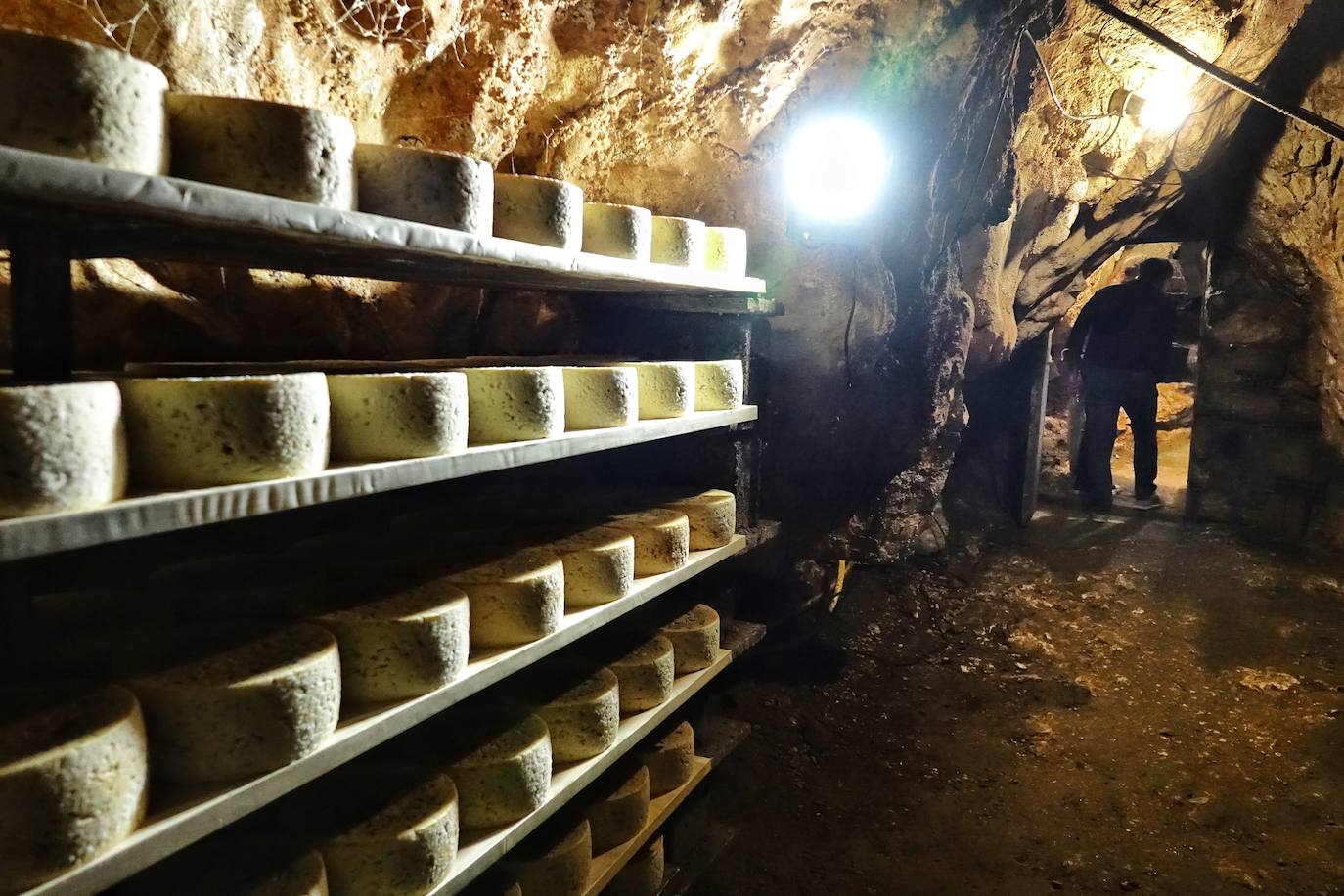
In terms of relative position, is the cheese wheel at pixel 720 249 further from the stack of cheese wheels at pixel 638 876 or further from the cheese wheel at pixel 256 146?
the stack of cheese wheels at pixel 638 876

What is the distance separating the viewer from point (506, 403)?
5.75ft

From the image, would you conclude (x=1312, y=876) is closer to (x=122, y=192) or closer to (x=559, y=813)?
(x=559, y=813)

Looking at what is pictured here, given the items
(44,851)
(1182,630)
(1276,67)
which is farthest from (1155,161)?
(44,851)

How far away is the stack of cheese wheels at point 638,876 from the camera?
2545 millimetres

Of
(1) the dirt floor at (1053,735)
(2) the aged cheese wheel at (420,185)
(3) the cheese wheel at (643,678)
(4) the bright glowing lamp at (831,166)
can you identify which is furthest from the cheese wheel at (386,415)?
(4) the bright glowing lamp at (831,166)

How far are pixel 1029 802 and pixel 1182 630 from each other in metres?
2.19

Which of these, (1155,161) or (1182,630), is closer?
(1182,630)

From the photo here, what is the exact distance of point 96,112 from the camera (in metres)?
1.02

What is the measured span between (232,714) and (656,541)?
131 centimetres

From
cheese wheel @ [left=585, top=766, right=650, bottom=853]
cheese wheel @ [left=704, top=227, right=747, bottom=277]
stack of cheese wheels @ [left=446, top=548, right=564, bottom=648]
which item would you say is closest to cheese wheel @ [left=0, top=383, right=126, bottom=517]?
stack of cheese wheels @ [left=446, top=548, right=564, bottom=648]

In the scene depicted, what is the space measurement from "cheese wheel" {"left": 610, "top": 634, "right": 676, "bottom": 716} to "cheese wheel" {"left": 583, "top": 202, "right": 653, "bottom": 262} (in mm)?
1145

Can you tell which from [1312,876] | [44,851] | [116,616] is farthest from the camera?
[1312,876]

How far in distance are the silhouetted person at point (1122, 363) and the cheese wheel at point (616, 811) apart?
5.50m

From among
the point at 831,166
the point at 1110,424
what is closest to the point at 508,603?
the point at 831,166
